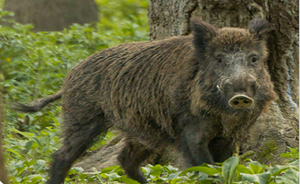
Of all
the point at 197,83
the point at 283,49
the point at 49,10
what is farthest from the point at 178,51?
the point at 49,10

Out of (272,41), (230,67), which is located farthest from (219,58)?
(272,41)

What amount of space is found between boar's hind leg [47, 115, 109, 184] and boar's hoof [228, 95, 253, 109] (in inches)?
64.6

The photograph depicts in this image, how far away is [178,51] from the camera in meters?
3.91

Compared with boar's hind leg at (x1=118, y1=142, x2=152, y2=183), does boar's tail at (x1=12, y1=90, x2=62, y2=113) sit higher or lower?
higher

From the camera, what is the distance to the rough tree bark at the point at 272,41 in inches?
173

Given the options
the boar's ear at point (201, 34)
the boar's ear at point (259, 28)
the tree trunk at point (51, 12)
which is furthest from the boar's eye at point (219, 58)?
the tree trunk at point (51, 12)

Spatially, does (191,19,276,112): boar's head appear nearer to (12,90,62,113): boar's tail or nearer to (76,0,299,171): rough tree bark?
(76,0,299,171): rough tree bark

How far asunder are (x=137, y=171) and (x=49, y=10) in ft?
21.9

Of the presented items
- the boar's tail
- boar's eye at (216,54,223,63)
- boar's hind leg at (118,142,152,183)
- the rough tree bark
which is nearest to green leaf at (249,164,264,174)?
boar's eye at (216,54,223,63)

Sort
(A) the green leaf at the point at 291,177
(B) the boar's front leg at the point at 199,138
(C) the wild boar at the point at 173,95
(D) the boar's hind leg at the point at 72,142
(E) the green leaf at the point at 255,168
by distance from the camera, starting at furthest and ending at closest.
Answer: (D) the boar's hind leg at the point at 72,142 → (B) the boar's front leg at the point at 199,138 → (C) the wild boar at the point at 173,95 → (E) the green leaf at the point at 255,168 → (A) the green leaf at the point at 291,177

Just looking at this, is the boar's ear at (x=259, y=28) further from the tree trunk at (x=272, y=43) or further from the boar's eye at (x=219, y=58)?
the tree trunk at (x=272, y=43)

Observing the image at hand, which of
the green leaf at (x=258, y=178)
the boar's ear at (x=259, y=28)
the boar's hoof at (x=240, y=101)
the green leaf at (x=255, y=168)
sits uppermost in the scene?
the boar's ear at (x=259, y=28)

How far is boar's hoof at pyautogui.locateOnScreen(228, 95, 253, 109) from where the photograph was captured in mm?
3088

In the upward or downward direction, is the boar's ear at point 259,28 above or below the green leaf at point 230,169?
above
